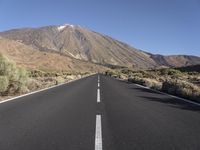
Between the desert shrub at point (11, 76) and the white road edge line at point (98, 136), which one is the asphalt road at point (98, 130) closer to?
the white road edge line at point (98, 136)

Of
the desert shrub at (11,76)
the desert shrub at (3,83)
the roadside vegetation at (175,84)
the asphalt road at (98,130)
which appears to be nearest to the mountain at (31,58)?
the roadside vegetation at (175,84)

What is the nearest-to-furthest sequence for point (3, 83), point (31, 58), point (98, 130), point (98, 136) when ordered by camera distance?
point (98, 136) → point (98, 130) → point (3, 83) → point (31, 58)

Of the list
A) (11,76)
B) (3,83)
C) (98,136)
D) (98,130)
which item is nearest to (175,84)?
(11,76)

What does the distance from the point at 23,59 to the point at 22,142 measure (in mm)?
128182

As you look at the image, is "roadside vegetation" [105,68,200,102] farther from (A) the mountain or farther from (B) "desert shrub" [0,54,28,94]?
(A) the mountain

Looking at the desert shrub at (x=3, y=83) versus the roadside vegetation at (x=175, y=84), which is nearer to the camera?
the desert shrub at (x=3, y=83)

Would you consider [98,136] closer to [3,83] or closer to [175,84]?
[3,83]

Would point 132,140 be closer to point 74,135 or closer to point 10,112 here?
point 74,135

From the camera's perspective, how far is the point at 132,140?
745 cm

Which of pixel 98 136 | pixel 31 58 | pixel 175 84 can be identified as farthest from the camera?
pixel 31 58

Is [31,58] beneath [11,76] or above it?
above

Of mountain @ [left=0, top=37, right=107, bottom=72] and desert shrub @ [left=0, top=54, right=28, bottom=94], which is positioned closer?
desert shrub @ [left=0, top=54, right=28, bottom=94]

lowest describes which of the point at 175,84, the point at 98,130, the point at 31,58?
the point at 98,130

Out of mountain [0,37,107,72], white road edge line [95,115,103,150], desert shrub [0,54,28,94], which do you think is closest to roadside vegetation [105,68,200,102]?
white road edge line [95,115,103,150]
